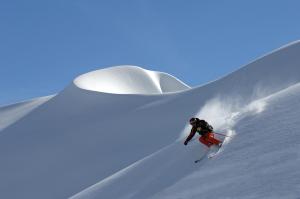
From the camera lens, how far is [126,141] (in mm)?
26469

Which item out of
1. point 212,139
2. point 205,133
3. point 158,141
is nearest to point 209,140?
point 212,139

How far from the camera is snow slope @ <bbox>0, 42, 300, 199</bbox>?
11.5 m

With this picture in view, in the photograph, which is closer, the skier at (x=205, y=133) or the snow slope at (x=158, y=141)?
the snow slope at (x=158, y=141)

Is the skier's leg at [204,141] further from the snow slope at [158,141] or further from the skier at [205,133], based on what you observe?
the snow slope at [158,141]

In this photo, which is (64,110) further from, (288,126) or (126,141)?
(288,126)

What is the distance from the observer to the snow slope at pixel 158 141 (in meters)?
11.5

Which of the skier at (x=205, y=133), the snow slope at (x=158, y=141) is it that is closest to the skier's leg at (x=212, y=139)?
the skier at (x=205, y=133)

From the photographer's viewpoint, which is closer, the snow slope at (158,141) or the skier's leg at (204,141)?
the snow slope at (158,141)

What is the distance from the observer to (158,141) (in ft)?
81.4

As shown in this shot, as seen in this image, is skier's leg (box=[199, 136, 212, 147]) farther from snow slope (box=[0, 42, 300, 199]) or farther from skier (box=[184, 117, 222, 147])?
snow slope (box=[0, 42, 300, 199])

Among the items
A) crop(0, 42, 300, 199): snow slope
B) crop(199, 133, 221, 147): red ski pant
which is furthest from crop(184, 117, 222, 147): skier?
crop(0, 42, 300, 199): snow slope

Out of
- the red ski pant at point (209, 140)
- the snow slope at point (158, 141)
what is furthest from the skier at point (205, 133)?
the snow slope at point (158, 141)

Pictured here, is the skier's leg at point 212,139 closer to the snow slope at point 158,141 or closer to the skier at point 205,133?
the skier at point 205,133

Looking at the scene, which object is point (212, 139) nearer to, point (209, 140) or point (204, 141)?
point (209, 140)
